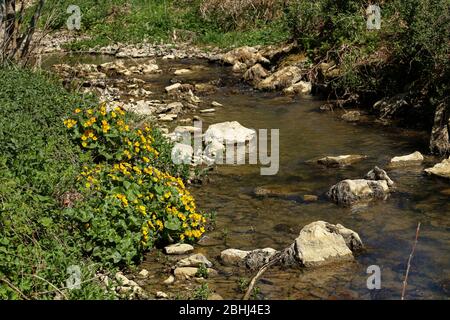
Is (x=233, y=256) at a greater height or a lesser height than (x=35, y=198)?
lesser

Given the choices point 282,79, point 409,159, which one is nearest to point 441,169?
point 409,159

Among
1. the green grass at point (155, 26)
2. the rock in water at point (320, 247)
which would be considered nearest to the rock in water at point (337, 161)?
the rock in water at point (320, 247)

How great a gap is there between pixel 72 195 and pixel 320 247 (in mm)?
2816

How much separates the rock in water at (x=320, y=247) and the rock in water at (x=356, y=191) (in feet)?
5.89

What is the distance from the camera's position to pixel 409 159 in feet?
37.6

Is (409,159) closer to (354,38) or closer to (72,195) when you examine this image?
(72,195)

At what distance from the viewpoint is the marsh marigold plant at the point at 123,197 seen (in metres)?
7.14

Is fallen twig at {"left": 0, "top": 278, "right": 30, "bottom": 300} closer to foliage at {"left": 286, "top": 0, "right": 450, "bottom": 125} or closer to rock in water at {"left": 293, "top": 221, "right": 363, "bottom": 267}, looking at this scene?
rock in water at {"left": 293, "top": 221, "right": 363, "bottom": 267}

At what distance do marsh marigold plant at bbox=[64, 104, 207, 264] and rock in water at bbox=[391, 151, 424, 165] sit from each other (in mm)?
3982

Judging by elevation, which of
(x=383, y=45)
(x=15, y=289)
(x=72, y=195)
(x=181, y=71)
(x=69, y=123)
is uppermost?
(x=383, y=45)

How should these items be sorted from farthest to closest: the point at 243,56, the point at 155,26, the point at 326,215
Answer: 1. the point at 155,26
2. the point at 243,56
3. the point at 326,215

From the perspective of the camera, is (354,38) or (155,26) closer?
(354,38)

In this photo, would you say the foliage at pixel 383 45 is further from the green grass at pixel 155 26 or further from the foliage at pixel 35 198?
the foliage at pixel 35 198

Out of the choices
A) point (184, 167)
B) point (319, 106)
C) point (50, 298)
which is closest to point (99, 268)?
point (50, 298)
